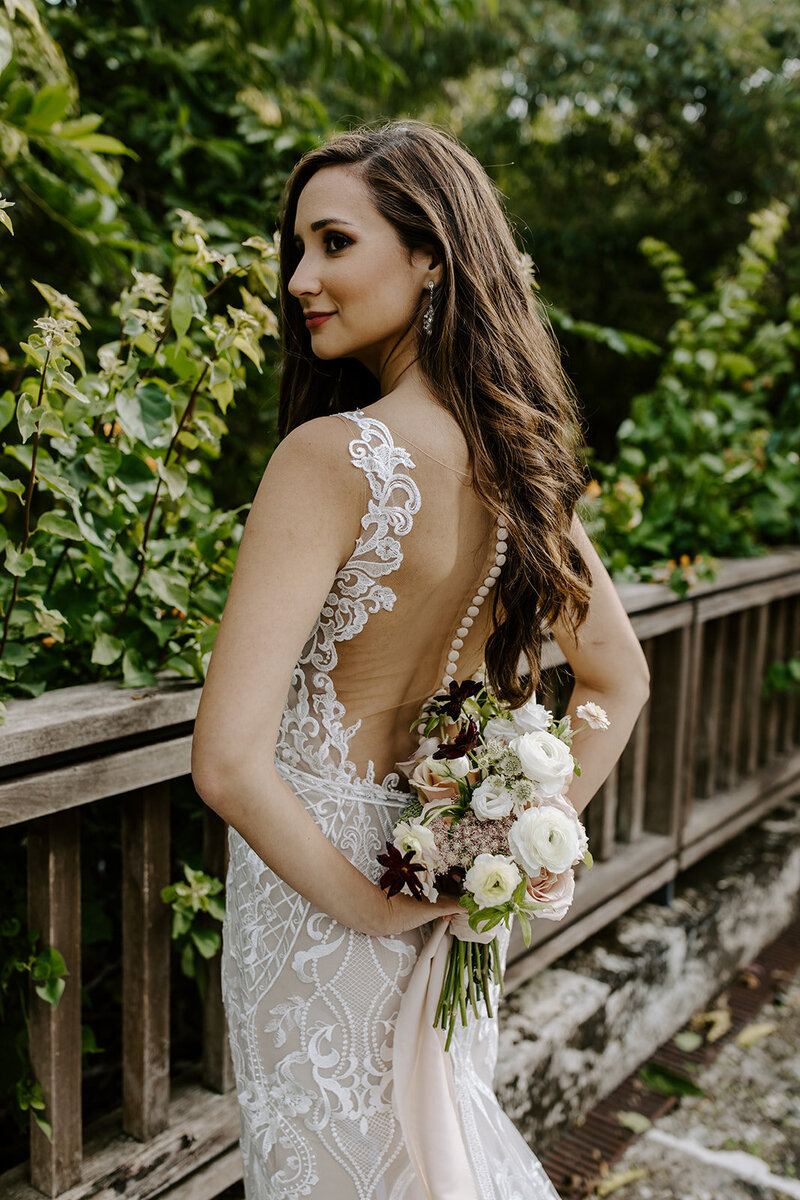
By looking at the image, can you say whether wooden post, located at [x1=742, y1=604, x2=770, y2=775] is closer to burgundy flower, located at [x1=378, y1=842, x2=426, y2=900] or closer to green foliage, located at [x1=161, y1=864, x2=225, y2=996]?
green foliage, located at [x1=161, y1=864, x2=225, y2=996]

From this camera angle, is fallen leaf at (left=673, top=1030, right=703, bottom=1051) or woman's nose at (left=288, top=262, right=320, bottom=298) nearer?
woman's nose at (left=288, top=262, right=320, bottom=298)

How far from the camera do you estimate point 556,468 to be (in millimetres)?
1549

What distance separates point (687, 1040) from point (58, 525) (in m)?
2.69

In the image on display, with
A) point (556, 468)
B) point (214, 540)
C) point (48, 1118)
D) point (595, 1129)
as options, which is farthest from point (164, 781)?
point (595, 1129)

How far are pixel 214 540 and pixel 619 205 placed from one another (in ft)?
25.9

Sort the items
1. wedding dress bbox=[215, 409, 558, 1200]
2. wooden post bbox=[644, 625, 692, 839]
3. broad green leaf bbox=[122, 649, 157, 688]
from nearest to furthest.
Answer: wedding dress bbox=[215, 409, 558, 1200]
broad green leaf bbox=[122, 649, 157, 688]
wooden post bbox=[644, 625, 692, 839]

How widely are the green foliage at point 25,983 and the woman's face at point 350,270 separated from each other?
113 cm

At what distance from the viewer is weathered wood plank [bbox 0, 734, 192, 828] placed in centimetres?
160

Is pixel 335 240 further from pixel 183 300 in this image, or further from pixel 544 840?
pixel 544 840

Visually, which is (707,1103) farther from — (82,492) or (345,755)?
(82,492)

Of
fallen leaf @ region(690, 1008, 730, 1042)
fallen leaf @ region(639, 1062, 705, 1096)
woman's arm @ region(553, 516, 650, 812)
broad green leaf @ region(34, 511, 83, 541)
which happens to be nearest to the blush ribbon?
woman's arm @ region(553, 516, 650, 812)

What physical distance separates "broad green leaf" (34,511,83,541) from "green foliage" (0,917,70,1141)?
683 millimetres

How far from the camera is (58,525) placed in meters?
1.70

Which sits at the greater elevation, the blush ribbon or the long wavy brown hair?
the long wavy brown hair
